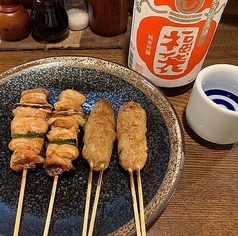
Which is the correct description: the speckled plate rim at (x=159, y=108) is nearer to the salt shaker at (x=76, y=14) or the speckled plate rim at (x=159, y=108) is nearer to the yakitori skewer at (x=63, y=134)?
the yakitori skewer at (x=63, y=134)

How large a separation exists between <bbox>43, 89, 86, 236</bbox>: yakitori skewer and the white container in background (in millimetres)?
341

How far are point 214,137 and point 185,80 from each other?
1.01ft

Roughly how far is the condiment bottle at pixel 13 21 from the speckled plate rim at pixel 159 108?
0.34 metres

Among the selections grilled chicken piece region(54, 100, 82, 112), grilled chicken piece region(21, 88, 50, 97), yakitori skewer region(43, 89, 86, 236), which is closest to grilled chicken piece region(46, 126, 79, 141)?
yakitori skewer region(43, 89, 86, 236)

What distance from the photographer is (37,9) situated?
1.62 meters

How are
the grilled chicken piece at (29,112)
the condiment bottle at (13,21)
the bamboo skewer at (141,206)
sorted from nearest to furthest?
the bamboo skewer at (141,206), the grilled chicken piece at (29,112), the condiment bottle at (13,21)

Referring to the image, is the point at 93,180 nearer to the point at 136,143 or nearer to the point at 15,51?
the point at 136,143

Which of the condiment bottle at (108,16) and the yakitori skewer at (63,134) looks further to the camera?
the condiment bottle at (108,16)

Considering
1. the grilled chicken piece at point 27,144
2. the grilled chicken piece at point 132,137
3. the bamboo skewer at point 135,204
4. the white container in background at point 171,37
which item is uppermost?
the white container in background at point 171,37

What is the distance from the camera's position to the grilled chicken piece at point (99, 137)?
1127 millimetres

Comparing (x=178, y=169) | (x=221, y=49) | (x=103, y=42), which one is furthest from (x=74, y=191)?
(x=221, y=49)

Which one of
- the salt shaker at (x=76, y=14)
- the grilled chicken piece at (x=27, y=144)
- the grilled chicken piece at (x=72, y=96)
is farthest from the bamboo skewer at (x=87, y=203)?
the salt shaker at (x=76, y=14)

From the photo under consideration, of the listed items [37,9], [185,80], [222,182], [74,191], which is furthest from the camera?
[37,9]

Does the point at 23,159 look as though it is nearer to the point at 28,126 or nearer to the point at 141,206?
the point at 28,126
